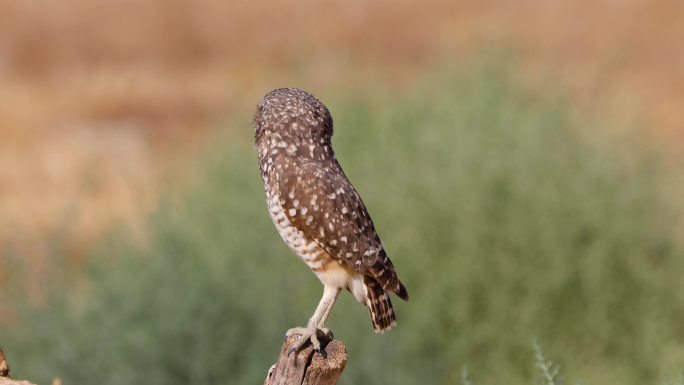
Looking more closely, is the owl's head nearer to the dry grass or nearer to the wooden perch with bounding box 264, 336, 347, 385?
the wooden perch with bounding box 264, 336, 347, 385

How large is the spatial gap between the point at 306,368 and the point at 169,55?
2223 centimetres

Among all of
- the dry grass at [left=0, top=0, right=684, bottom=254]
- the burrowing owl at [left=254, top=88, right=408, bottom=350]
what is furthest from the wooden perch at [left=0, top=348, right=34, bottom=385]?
the dry grass at [left=0, top=0, right=684, bottom=254]

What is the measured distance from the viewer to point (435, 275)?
1011 centimetres

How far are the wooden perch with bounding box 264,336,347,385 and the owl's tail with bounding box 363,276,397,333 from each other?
0.86ft

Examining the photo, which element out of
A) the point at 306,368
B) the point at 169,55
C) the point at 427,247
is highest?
the point at 169,55

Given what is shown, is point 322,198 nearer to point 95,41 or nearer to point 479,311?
point 479,311

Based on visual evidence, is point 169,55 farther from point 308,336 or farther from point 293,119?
point 308,336

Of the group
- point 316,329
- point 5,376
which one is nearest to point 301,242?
point 316,329

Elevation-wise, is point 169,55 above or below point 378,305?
above

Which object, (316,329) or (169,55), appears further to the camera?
(169,55)

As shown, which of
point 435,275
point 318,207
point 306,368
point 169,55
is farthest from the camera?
point 169,55

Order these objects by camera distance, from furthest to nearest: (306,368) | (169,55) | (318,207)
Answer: (169,55) < (318,207) < (306,368)

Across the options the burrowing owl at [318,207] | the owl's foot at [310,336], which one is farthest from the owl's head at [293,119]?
the owl's foot at [310,336]

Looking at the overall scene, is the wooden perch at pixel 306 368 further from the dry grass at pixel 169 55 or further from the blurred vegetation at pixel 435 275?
the dry grass at pixel 169 55
